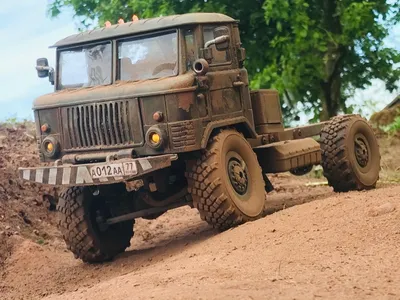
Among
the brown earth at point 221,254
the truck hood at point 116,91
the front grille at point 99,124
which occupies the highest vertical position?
the truck hood at point 116,91

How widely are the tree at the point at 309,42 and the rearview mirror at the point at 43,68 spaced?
244 inches

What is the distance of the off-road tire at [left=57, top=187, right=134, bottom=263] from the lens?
11.5 metres

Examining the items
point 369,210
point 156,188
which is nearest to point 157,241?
point 156,188

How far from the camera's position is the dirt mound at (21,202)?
508 inches

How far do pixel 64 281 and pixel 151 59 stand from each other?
2.66 metres

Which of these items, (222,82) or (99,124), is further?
(222,82)

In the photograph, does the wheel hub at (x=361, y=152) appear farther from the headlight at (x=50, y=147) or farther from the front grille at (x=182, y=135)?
the headlight at (x=50, y=147)

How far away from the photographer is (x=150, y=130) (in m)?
10.6

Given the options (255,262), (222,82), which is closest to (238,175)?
(222,82)

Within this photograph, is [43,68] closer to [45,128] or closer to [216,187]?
[45,128]

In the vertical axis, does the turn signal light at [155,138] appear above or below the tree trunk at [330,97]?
above

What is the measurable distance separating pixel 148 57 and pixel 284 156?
229cm

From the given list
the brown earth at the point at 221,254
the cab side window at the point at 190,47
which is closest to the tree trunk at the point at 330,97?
the brown earth at the point at 221,254

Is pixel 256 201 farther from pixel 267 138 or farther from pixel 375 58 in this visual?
pixel 375 58
